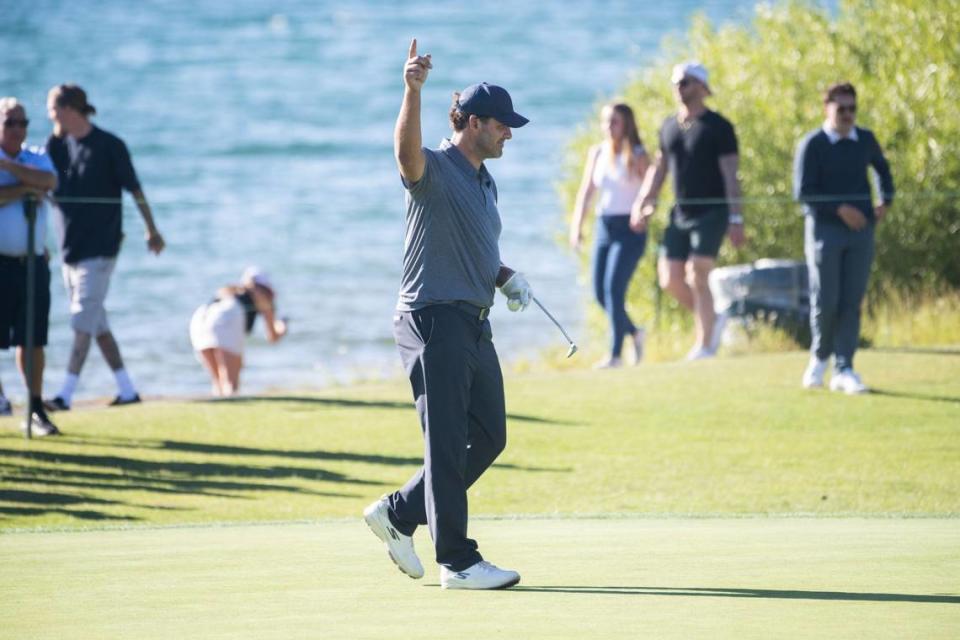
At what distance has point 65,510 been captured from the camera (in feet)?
31.9

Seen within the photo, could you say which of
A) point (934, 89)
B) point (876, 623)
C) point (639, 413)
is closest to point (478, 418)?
point (876, 623)

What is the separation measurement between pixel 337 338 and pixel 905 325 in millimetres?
11203

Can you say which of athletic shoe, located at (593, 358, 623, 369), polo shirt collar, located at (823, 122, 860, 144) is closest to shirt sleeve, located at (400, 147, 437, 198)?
polo shirt collar, located at (823, 122, 860, 144)

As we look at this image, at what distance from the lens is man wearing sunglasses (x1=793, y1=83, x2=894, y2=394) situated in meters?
12.2

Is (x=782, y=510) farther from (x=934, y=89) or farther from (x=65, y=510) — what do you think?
(x=934, y=89)

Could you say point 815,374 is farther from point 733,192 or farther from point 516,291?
point 516,291

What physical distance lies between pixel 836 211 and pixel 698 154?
155 cm

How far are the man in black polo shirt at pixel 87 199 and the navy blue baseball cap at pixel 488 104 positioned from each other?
5.80m

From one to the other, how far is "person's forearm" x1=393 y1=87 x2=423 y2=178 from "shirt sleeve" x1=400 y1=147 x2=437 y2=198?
4.8 inches

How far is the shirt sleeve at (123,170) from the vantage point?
1229cm

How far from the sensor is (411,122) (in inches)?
254

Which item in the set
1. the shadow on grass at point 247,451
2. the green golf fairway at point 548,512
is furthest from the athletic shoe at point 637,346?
the shadow on grass at point 247,451

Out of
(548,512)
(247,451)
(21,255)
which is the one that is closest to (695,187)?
(247,451)

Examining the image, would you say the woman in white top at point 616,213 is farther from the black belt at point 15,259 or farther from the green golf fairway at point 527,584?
the green golf fairway at point 527,584
